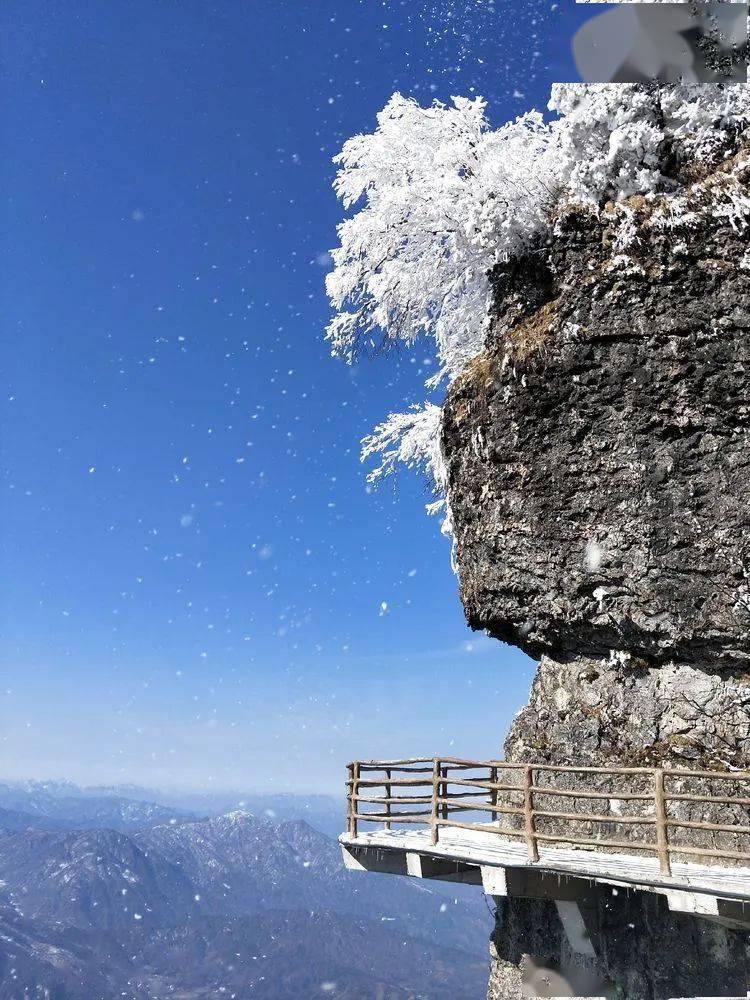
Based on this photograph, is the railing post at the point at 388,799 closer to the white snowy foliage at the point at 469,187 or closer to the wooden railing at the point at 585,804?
the wooden railing at the point at 585,804

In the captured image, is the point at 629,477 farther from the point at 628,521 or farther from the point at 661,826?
the point at 661,826

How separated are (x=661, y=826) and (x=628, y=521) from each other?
5689mm

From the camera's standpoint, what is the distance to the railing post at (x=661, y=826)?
35.8 feet

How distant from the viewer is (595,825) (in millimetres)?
14398

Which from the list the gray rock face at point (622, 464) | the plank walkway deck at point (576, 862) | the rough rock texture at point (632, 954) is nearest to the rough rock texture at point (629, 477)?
the gray rock face at point (622, 464)

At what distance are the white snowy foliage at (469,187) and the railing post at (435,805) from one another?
7080 millimetres

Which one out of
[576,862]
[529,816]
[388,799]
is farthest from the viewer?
[388,799]

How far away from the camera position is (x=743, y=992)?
11.7m

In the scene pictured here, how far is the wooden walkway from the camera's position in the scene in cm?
1094

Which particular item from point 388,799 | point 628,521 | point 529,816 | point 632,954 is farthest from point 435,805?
point 628,521

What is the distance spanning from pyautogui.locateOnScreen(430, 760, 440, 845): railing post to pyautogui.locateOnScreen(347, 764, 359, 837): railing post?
1.96 m

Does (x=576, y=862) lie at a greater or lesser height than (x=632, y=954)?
greater

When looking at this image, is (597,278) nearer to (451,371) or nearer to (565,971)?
(451,371)

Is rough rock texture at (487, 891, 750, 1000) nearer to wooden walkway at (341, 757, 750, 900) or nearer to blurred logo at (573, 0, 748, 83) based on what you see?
wooden walkway at (341, 757, 750, 900)
